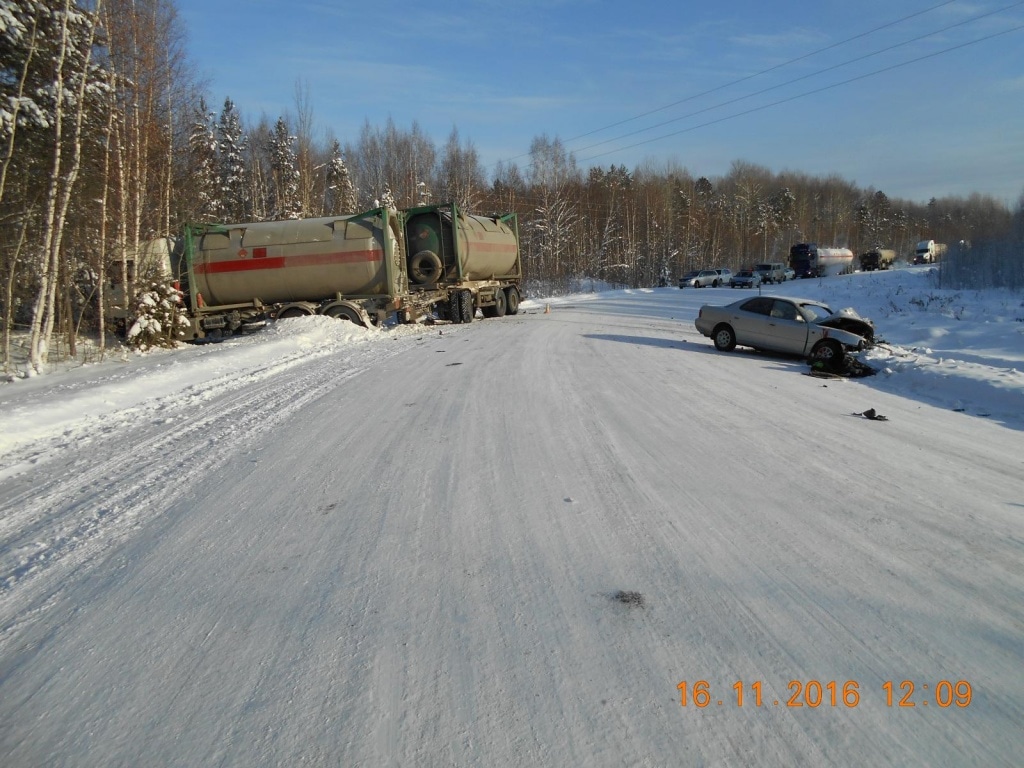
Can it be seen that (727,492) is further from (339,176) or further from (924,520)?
(339,176)

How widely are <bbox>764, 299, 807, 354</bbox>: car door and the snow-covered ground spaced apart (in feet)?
17.9

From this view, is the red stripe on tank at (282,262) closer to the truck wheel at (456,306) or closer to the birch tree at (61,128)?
the truck wheel at (456,306)

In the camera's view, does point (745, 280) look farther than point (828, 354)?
Yes

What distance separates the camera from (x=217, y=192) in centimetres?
4584

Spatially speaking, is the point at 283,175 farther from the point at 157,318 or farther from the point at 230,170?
the point at 157,318

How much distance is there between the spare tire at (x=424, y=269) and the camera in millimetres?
22562

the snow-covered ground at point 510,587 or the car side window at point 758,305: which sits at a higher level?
the car side window at point 758,305

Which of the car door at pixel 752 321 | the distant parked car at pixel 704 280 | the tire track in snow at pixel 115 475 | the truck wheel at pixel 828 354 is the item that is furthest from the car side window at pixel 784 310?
the distant parked car at pixel 704 280

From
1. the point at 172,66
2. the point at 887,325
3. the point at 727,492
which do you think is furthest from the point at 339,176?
the point at 727,492

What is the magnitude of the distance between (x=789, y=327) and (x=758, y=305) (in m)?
1.18

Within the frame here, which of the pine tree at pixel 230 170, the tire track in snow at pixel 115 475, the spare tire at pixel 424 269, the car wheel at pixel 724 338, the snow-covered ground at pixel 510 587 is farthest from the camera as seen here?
the pine tree at pixel 230 170

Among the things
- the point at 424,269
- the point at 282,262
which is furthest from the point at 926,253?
the point at 282,262

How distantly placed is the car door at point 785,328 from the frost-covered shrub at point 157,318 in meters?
15.7
